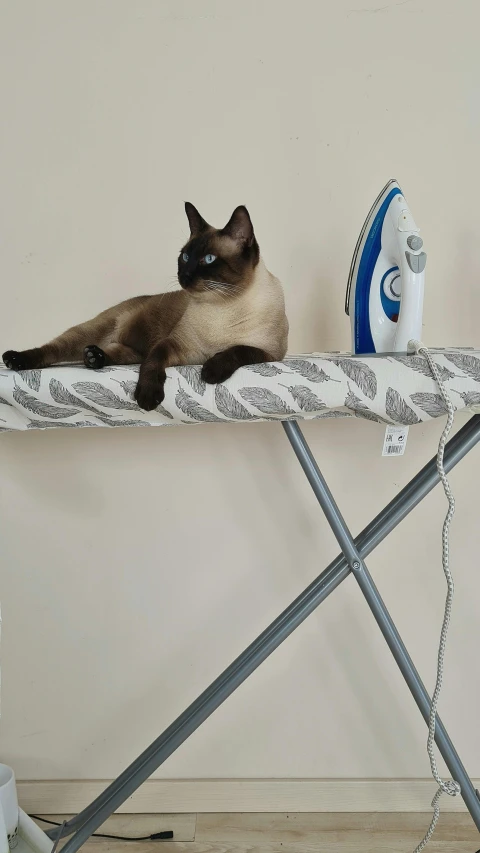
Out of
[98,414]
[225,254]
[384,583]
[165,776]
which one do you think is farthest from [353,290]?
[165,776]

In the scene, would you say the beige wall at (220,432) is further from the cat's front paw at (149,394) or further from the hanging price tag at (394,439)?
the cat's front paw at (149,394)

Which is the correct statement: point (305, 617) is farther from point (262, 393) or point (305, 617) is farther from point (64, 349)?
point (64, 349)

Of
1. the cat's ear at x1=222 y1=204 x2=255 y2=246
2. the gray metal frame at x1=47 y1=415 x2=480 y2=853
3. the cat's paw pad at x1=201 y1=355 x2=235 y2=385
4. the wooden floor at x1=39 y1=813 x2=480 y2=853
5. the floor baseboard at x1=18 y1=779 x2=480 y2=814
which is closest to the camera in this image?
the cat's paw pad at x1=201 y1=355 x2=235 y2=385

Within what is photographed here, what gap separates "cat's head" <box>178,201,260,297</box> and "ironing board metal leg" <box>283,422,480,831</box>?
A: 0.82 ft

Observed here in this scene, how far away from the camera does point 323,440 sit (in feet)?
4.69

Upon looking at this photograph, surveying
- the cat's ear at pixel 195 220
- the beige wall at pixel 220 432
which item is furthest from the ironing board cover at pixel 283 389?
the beige wall at pixel 220 432

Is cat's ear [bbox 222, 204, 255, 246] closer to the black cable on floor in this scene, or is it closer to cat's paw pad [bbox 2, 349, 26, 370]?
cat's paw pad [bbox 2, 349, 26, 370]

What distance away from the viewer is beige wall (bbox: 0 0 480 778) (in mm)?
1357

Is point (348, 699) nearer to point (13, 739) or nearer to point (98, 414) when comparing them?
point (13, 739)

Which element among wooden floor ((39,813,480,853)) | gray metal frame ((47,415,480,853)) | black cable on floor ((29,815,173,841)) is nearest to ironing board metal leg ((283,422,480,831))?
gray metal frame ((47,415,480,853))

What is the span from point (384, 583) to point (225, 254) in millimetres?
820

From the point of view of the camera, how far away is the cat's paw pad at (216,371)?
876 millimetres

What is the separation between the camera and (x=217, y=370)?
0.88 metres

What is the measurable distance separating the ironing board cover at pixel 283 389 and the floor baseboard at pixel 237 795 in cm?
97
